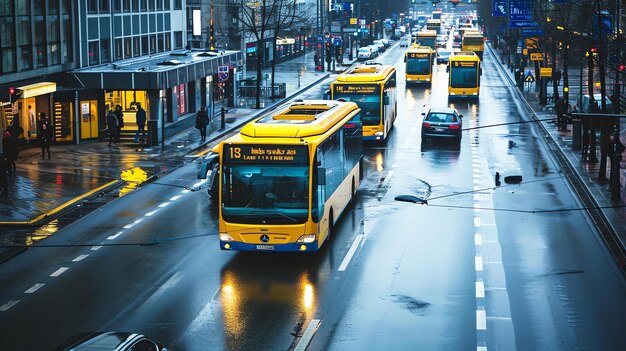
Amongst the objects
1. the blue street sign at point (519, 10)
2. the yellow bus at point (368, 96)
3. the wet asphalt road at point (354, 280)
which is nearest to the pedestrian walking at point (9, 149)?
the wet asphalt road at point (354, 280)

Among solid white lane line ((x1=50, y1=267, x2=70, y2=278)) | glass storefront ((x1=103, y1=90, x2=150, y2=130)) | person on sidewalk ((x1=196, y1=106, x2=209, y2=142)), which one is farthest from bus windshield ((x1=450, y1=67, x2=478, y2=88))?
solid white lane line ((x1=50, y1=267, x2=70, y2=278))

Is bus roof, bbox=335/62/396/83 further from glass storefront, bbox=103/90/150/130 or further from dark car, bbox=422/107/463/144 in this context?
glass storefront, bbox=103/90/150/130

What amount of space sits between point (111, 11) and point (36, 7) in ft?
26.9

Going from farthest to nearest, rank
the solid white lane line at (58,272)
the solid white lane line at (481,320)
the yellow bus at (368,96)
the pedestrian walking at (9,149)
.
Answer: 1. the yellow bus at (368,96)
2. the pedestrian walking at (9,149)
3. the solid white lane line at (58,272)
4. the solid white lane line at (481,320)

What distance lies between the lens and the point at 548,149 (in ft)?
151

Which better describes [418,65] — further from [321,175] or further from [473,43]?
[321,175]

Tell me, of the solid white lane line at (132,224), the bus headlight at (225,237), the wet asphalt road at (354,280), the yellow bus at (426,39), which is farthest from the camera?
the yellow bus at (426,39)

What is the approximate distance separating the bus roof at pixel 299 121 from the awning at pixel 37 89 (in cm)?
1441

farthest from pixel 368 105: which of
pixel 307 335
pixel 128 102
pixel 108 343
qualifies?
pixel 108 343

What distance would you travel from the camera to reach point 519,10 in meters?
52.8

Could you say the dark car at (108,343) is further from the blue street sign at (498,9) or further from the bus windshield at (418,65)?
the bus windshield at (418,65)

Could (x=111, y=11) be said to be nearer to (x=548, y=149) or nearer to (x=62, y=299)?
(x=548, y=149)

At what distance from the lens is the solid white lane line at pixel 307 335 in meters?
17.8

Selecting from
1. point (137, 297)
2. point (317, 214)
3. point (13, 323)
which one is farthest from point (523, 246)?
point (13, 323)
